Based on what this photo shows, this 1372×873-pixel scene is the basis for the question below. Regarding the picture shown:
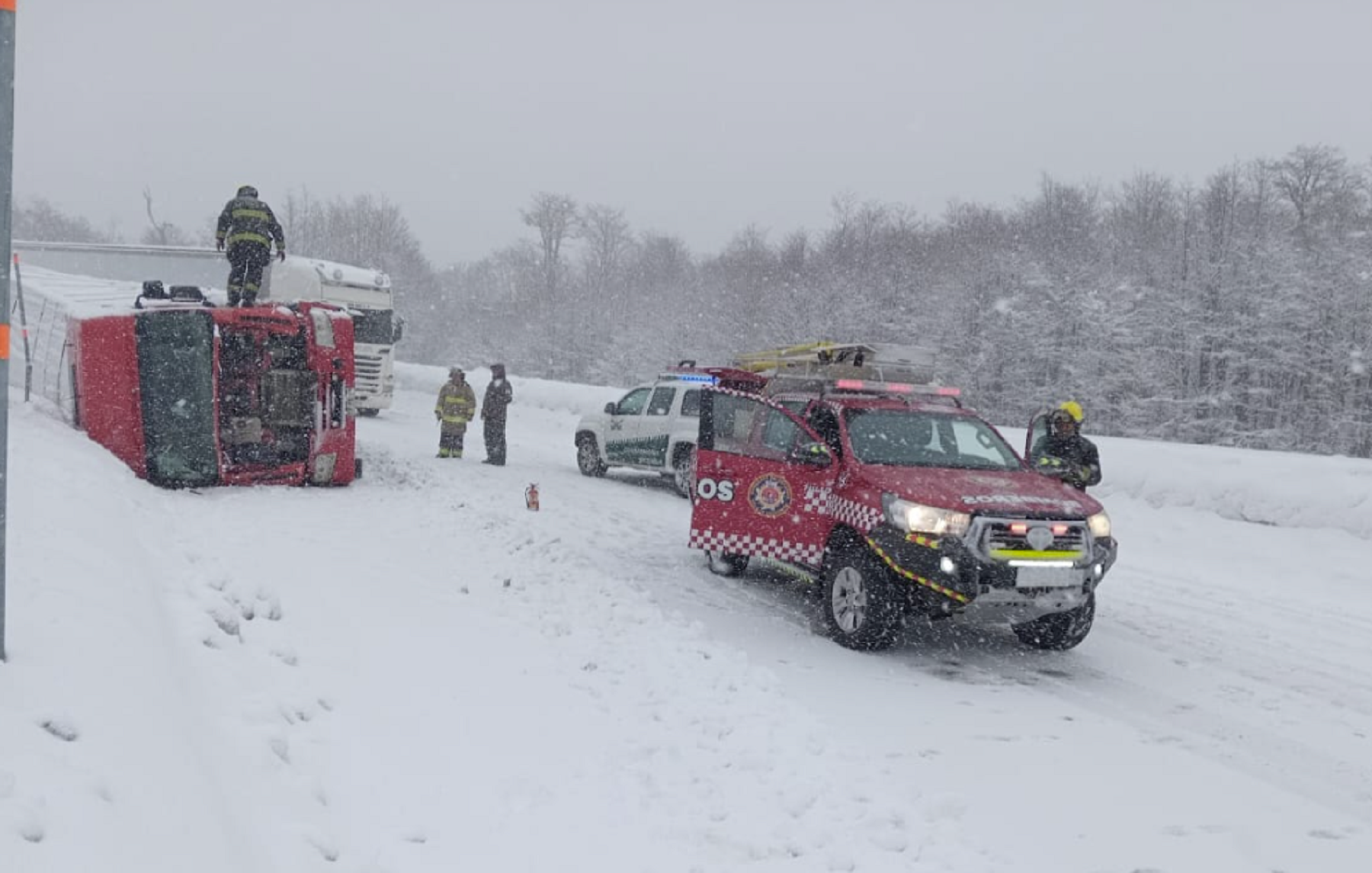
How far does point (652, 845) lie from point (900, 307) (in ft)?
150

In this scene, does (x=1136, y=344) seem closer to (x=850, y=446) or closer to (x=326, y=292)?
(x=326, y=292)

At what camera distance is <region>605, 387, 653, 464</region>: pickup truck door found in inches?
615

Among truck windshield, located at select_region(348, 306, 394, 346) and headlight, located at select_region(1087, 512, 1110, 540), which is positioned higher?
truck windshield, located at select_region(348, 306, 394, 346)

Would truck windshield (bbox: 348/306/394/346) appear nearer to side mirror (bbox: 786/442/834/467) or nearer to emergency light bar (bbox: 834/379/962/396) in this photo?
emergency light bar (bbox: 834/379/962/396)

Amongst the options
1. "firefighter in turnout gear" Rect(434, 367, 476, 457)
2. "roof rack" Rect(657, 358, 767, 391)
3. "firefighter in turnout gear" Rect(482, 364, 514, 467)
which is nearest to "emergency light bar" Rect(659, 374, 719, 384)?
"roof rack" Rect(657, 358, 767, 391)

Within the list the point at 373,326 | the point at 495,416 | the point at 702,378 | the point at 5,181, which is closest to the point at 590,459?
the point at 495,416

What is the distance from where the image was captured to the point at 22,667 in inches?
135

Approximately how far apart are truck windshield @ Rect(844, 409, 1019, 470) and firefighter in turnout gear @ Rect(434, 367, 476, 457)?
379 inches

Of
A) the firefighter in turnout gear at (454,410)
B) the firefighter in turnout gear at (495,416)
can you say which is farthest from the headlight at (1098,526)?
the firefighter in turnout gear at (454,410)

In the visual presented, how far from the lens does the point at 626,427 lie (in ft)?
51.9

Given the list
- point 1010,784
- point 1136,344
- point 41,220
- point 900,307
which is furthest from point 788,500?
point 41,220

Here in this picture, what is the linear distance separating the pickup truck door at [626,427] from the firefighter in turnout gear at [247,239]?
220 inches

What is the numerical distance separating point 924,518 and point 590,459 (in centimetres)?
1054

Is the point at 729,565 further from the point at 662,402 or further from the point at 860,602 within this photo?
the point at 662,402
